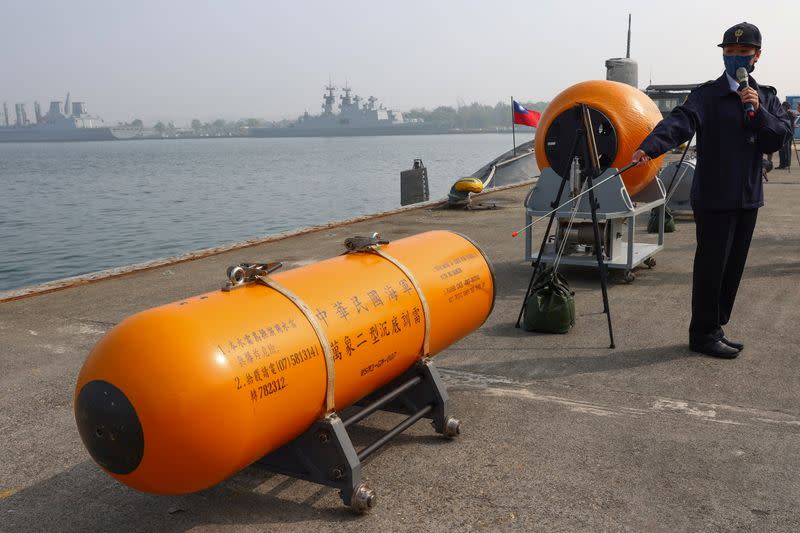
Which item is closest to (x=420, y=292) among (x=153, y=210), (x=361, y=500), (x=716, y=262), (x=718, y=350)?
(x=361, y=500)

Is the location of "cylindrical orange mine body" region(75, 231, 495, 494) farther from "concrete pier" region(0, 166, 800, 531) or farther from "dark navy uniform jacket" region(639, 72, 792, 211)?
"dark navy uniform jacket" region(639, 72, 792, 211)

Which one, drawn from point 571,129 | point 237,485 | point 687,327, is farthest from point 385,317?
point 571,129

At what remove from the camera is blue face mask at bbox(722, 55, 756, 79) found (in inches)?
228

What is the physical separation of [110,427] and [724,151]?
500 cm

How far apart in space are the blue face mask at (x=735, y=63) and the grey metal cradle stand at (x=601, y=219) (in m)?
2.55

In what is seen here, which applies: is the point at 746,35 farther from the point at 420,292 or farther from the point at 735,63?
the point at 420,292

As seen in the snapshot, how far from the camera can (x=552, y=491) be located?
3.97 metres

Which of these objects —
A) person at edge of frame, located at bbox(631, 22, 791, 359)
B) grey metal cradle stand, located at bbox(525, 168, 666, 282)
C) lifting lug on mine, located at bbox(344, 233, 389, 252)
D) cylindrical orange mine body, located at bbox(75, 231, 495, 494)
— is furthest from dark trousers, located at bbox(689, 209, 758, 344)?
cylindrical orange mine body, located at bbox(75, 231, 495, 494)

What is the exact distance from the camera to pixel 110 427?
10.6ft

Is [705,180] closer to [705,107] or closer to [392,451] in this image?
A: [705,107]

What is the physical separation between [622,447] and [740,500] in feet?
2.58

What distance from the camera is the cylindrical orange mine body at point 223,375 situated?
318cm

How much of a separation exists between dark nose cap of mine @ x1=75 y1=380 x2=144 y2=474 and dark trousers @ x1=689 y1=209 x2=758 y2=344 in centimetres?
473

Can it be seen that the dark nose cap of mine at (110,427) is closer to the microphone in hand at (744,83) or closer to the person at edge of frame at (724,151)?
the person at edge of frame at (724,151)
